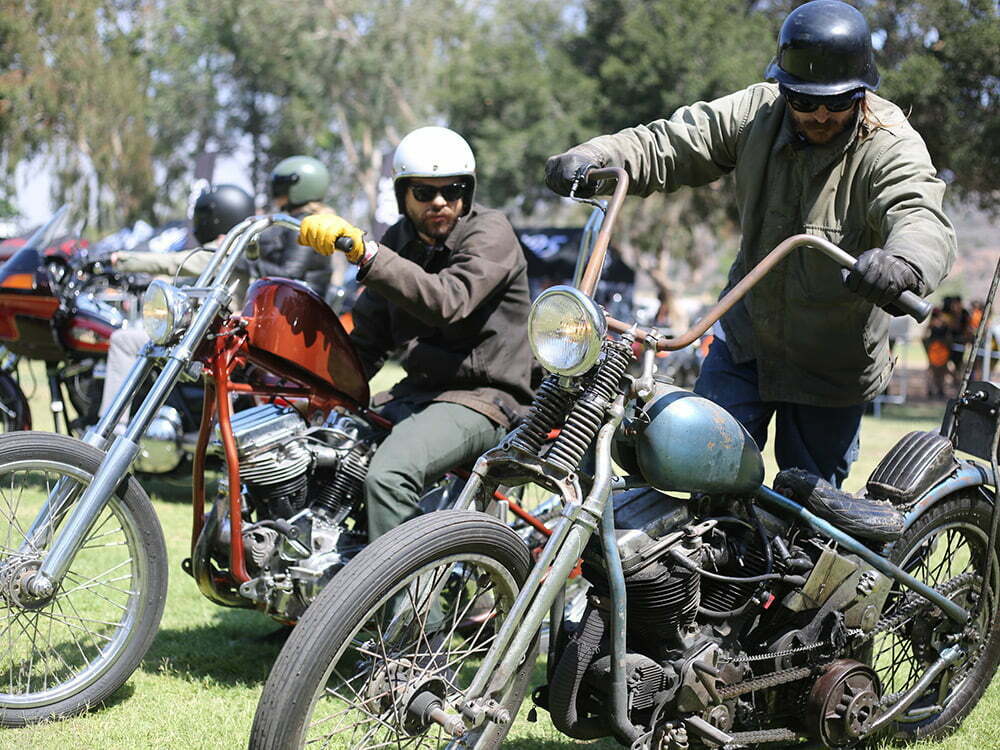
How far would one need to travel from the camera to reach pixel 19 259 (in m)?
6.66

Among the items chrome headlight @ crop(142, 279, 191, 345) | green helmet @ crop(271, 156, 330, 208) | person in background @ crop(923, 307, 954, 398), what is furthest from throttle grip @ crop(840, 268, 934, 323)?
person in background @ crop(923, 307, 954, 398)

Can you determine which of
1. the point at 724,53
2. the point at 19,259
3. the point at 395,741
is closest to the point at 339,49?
the point at 724,53

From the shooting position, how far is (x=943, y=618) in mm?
3383

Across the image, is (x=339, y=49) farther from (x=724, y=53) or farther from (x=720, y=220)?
(x=724, y=53)

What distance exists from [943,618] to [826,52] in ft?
5.76

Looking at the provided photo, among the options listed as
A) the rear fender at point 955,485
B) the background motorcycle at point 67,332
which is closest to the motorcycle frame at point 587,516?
the rear fender at point 955,485

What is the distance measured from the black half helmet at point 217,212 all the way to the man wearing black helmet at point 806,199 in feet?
12.3

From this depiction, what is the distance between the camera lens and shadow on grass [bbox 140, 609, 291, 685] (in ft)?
13.3

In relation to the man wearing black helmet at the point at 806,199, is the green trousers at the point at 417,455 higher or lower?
lower

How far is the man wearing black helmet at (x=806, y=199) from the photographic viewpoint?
295 centimetres

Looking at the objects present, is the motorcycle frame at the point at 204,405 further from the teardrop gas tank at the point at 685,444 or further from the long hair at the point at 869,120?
the long hair at the point at 869,120

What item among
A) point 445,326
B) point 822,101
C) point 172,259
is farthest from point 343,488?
point 172,259

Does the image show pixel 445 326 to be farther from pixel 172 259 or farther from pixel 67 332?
pixel 67 332

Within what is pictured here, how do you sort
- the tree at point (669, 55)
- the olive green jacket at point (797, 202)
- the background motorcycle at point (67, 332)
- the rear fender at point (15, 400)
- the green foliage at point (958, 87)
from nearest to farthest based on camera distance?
the olive green jacket at point (797, 202) < the background motorcycle at point (67, 332) < the rear fender at point (15, 400) < the green foliage at point (958, 87) < the tree at point (669, 55)
